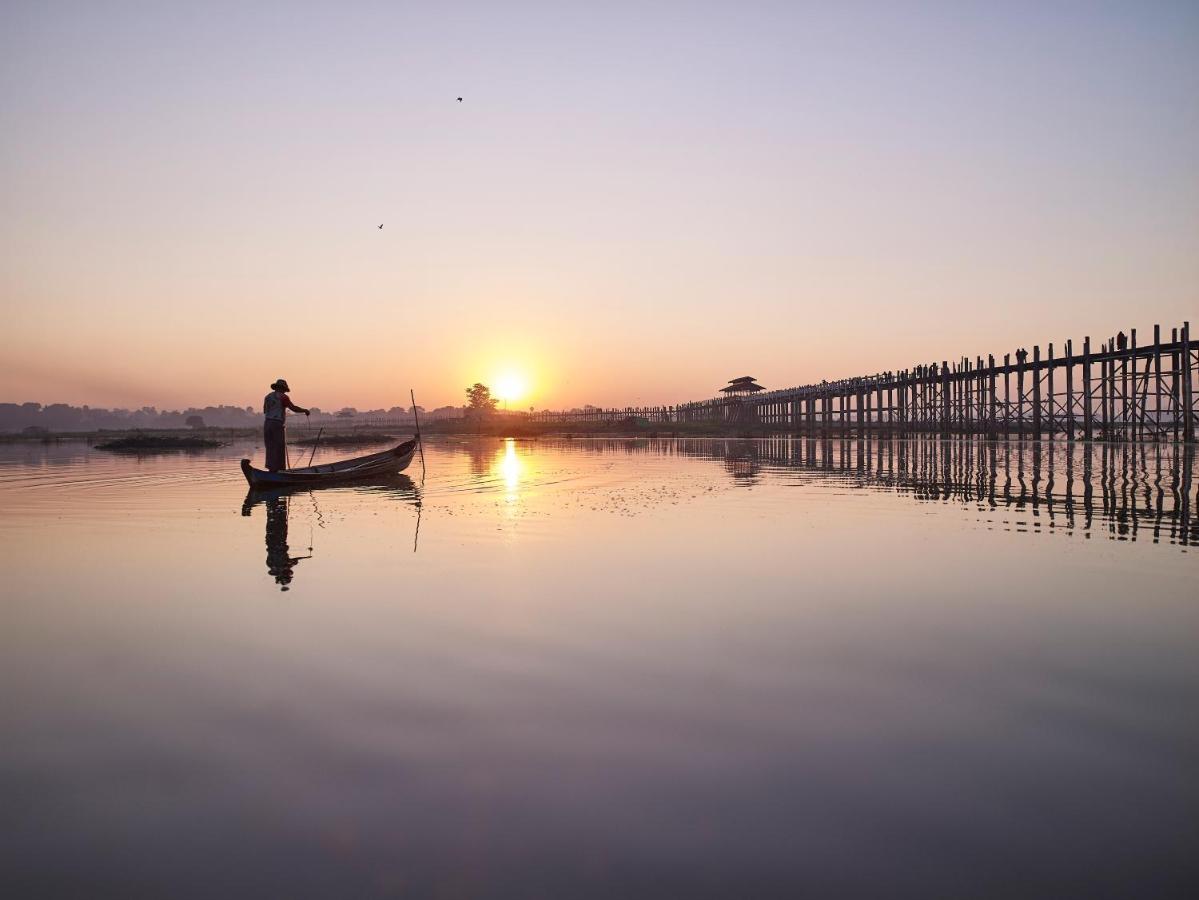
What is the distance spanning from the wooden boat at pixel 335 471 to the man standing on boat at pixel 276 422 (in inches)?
27.6

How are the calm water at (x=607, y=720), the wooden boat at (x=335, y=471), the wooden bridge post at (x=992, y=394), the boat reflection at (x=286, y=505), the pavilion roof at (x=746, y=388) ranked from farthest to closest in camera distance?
the pavilion roof at (x=746, y=388)
the wooden bridge post at (x=992, y=394)
the wooden boat at (x=335, y=471)
the boat reflection at (x=286, y=505)
the calm water at (x=607, y=720)

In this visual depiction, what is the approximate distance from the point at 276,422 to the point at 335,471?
240 centimetres

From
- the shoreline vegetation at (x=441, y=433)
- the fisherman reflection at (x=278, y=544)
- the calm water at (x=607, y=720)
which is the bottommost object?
the calm water at (x=607, y=720)

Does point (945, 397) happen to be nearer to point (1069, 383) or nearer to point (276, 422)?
point (1069, 383)

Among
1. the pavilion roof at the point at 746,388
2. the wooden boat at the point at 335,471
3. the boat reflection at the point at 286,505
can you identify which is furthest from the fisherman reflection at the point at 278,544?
the pavilion roof at the point at 746,388

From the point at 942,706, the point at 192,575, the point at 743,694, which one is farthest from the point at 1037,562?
the point at 192,575

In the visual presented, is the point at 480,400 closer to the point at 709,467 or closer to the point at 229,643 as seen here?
the point at 709,467

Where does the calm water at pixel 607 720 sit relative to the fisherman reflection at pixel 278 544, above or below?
below

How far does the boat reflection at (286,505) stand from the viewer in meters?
11.0

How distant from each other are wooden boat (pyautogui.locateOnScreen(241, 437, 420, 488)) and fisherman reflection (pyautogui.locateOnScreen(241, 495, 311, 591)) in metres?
1.98

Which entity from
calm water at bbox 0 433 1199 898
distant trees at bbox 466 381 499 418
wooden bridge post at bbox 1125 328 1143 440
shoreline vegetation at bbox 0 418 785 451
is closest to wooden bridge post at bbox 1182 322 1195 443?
wooden bridge post at bbox 1125 328 1143 440

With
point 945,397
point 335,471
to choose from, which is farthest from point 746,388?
point 335,471

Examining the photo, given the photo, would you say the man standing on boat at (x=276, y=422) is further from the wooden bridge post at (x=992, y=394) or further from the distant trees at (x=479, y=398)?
the distant trees at (x=479, y=398)

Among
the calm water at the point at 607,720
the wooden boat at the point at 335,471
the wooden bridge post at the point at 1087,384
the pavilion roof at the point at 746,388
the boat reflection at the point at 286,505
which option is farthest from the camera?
the pavilion roof at the point at 746,388
